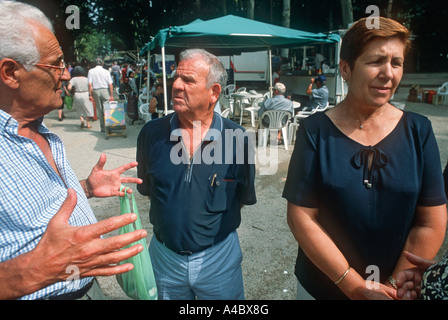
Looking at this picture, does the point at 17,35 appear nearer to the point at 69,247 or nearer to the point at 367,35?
the point at 69,247

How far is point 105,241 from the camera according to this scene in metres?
1.04

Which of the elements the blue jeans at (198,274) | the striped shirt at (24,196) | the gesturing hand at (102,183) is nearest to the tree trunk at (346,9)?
A: the blue jeans at (198,274)

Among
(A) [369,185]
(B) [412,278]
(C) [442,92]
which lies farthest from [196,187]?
(C) [442,92]

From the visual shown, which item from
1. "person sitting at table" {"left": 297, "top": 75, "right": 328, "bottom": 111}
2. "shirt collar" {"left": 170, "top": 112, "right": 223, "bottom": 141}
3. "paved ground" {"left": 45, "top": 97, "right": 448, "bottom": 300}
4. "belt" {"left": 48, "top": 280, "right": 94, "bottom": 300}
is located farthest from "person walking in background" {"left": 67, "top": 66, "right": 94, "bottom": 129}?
"belt" {"left": 48, "top": 280, "right": 94, "bottom": 300}

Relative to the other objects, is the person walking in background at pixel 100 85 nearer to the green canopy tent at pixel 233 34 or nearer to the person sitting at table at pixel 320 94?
the green canopy tent at pixel 233 34

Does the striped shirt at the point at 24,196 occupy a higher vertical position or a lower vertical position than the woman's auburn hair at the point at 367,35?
lower

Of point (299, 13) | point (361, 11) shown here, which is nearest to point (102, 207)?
point (361, 11)

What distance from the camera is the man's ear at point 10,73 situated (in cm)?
122

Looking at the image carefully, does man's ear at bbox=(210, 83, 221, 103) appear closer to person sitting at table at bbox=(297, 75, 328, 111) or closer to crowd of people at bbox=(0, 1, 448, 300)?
crowd of people at bbox=(0, 1, 448, 300)

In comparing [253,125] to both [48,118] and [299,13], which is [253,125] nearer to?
[48,118]

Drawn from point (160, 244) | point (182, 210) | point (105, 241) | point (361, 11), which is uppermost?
point (361, 11)

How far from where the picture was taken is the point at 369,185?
1.37 metres

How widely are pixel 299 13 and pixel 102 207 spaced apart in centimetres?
3539

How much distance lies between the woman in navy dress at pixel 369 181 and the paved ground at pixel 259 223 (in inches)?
57.9
